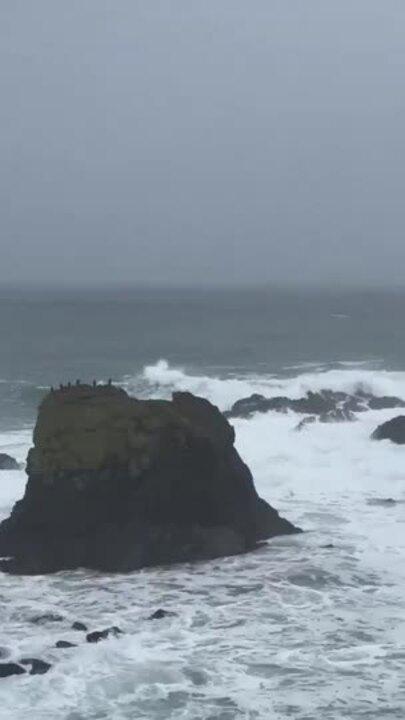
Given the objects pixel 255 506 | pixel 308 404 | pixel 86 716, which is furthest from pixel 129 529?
pixel 308 404

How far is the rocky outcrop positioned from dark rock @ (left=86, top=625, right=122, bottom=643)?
29185mm

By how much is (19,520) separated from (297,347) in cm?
8351

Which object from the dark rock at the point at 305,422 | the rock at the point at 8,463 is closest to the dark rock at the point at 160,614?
the rock at the point at 8,463

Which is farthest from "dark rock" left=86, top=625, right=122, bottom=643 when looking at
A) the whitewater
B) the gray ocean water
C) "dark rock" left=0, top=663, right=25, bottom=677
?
the gray ocean water

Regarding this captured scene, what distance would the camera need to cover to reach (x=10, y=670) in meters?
20.6

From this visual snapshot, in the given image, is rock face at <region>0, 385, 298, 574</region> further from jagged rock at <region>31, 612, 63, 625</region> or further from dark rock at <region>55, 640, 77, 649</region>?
dark rock at <region>55, 640, 77, 649</region>

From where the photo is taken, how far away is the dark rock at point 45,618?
23.6 meters

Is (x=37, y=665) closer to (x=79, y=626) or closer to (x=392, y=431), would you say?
(x=79, y=626)

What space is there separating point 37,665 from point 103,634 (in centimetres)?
206

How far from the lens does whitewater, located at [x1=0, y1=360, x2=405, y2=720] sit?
1945 cm

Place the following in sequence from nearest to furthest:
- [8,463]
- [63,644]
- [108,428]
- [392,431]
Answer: [63,644] < [108,428] < [8,463] < [392,431]

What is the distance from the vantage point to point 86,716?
1880cm

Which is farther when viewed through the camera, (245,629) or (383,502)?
(383,502)

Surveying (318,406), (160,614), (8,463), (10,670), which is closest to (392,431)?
(318,406)
